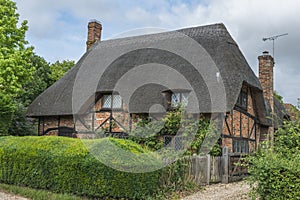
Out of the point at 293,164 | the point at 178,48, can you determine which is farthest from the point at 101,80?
the point at 293,164

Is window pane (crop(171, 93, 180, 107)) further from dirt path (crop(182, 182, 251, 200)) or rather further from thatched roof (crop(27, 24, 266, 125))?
dirt path (crop(182, 182, 251, 200))

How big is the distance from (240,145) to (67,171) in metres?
8.51

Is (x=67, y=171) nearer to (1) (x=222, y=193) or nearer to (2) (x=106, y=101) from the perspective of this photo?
(1) (x=222, y=193)

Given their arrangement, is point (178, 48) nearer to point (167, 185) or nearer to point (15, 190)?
point (167, 185)

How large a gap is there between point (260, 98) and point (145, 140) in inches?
224

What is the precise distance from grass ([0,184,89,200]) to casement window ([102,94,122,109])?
21.3ft

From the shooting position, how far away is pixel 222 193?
9.91 metres

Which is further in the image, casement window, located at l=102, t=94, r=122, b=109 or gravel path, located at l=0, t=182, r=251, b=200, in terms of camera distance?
casement window, located at l=102, t=94, r=122, b=109

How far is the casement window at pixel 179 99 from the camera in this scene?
14040 millimetres

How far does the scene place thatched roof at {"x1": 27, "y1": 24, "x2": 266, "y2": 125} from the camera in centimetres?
1355

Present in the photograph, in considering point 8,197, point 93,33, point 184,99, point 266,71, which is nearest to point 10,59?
point 93,33

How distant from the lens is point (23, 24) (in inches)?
706

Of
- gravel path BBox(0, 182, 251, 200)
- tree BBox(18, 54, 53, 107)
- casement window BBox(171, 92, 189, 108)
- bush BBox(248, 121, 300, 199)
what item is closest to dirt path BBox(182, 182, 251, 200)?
gravel path BBox(0, 182, 251, 200)

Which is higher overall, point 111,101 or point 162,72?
point 162,72
